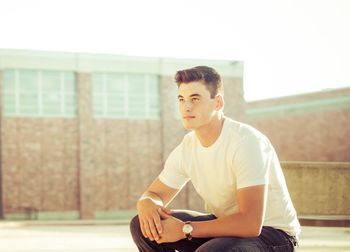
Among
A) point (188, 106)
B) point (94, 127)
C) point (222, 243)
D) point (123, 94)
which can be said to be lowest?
point (222, 243)

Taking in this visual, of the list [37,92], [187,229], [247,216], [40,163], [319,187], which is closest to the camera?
[247,216]

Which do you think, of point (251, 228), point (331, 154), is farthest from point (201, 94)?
point (331, 154)

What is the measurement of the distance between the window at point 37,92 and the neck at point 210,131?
24.3 m

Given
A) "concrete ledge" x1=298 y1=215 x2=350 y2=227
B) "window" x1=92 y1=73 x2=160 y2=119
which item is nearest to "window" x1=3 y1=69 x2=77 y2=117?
"window" x1=92 y1=73 x2=160 y2=119

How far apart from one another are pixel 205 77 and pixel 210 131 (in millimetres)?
→ 317

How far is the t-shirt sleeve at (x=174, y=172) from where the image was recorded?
12.3 ft

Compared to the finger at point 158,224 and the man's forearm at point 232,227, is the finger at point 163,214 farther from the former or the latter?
the man's forearm at point 232,227

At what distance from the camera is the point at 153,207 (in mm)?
3602

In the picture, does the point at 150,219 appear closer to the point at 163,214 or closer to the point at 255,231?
the point at 163,214

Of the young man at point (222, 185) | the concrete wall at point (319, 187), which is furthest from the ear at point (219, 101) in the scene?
the concrete wall at point (319, 187)

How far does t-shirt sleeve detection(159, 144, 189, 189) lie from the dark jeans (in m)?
0.19

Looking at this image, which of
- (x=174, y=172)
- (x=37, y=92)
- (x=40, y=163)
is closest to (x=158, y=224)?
(x=174, y=172)

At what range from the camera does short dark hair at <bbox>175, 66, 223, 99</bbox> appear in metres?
3.41

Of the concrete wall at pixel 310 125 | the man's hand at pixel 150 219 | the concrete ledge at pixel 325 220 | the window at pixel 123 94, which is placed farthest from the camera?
the concrete wall at pixel 310 125
